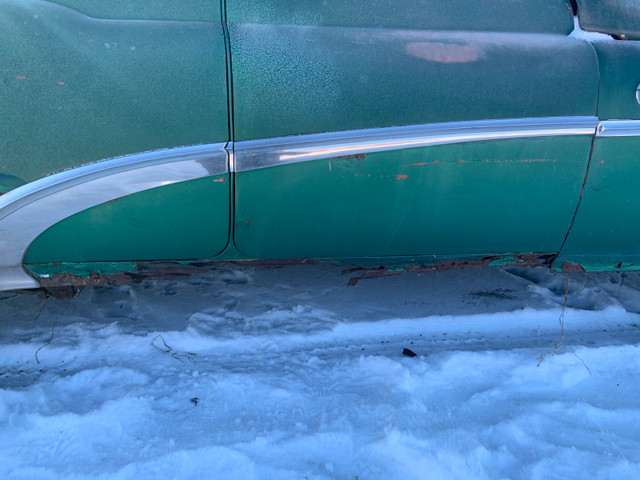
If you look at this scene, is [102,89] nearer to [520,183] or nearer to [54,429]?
[54,429]

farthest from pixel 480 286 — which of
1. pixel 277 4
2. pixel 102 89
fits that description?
pixel 102 89

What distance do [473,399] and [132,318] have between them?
1659 millimetres

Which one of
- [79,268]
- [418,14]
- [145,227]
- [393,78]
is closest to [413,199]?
[393,78]

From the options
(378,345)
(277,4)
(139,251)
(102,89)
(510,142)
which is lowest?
(378,345)

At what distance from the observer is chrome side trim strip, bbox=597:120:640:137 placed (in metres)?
2.08

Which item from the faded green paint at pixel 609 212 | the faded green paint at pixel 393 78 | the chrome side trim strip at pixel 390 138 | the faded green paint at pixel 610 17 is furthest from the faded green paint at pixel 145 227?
the faded green paint at pixel 610 17

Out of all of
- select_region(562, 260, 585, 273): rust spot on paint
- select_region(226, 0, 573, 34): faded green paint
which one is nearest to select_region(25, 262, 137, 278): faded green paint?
select_region(226, 0, 573, 34): faded green paint

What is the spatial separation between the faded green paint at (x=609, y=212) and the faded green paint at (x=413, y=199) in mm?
65

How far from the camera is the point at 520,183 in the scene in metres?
2.12

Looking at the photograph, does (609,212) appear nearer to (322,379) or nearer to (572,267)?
(572,267)

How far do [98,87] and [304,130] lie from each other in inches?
29.9

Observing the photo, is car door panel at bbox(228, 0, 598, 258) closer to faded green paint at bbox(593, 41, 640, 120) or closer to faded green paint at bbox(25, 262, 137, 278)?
faded green paint at bbox(593, 41, 640, 120)

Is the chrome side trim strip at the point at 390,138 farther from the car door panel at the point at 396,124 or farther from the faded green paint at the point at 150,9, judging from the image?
the faded green paint at the point at 150,9

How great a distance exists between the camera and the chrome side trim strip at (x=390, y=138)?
Result: 196cm
